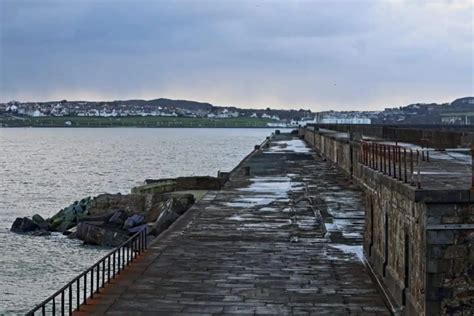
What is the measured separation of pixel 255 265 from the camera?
1488 cm

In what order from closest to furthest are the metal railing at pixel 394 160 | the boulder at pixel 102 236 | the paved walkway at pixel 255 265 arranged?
the metal railing at pixel 394 160 → the paved walkway at pixel 255 265 → the boulder at pixel 102 236

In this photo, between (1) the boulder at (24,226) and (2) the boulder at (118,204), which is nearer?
(1) the boulder at (24,226)

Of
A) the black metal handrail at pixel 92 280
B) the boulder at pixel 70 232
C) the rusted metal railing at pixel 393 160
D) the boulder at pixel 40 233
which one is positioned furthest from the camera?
the boulder at pixel 40 233

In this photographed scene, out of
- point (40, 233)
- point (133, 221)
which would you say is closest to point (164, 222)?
point (133, 221)

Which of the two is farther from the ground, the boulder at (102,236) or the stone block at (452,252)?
the stone block at (452,252)

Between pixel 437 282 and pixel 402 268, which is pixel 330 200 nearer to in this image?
pixel 402 268

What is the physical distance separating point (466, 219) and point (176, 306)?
478 centimetres

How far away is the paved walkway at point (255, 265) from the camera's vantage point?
11969 millimetres

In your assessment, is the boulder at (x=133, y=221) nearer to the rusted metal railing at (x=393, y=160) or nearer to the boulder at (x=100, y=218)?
the boulder at (x=100, y=218)

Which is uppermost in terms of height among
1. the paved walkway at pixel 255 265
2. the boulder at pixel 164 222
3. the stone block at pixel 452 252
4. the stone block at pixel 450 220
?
the stone block at pixel 450 220

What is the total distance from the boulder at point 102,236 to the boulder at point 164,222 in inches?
68.2

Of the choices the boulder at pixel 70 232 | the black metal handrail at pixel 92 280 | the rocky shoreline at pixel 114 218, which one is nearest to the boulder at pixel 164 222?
the rocky shoreline at pixel 114 218

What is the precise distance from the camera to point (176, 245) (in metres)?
17.1

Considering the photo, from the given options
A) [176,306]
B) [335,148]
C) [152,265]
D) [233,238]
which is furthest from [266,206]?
[335,148]
